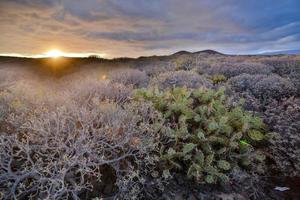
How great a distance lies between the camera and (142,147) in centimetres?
356

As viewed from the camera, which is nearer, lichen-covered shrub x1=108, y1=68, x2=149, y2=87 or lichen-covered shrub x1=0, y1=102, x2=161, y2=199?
lichen-covered shrub x1=0, y1=102, x2=161, y2=199

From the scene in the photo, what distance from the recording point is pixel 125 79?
275 inches

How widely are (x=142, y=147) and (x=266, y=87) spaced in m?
4.02

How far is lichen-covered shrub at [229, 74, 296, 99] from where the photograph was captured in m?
6.37

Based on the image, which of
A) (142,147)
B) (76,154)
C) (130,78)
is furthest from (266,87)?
(76,154)

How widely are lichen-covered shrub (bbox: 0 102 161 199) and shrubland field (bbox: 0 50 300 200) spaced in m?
0.01

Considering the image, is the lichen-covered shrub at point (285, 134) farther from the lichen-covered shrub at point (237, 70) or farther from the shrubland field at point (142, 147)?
the lichen-covered shrub at point (237, 70)

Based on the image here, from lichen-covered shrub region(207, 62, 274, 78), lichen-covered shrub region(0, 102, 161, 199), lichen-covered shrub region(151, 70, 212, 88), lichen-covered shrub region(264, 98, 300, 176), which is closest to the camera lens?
lichen-covered shrub region(0, 102, 161, 199)

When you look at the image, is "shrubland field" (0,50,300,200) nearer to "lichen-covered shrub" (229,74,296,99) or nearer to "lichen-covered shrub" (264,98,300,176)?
"lichen-covered shrub" (264,98,300,176)

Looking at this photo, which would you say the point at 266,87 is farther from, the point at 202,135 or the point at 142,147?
the point at 142,147

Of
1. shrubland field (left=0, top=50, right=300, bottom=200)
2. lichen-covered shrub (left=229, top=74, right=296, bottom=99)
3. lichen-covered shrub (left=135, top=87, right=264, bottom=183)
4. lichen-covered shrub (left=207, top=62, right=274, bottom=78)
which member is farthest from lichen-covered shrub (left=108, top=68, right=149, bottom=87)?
lichen-covered shrub (left=207, top=62, right=274, bottom=78)

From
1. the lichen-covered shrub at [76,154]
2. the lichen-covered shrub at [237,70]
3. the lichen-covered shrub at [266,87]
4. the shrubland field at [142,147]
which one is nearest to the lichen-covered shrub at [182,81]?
the lichen-covered shrub at [266,87]

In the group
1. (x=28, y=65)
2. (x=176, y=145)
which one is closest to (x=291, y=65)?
(x=176, y=145)

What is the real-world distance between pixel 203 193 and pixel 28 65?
11004 millimetres
